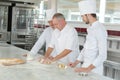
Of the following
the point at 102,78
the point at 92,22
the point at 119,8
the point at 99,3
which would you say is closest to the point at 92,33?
the point at 92,22

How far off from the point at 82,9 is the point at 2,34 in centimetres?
371

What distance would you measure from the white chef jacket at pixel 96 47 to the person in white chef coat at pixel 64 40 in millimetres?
231

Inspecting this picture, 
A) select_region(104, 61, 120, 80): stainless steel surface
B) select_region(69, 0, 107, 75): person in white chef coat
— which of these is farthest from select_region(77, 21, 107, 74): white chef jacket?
select_region(104, 61, 120, 80): stainless steel surface

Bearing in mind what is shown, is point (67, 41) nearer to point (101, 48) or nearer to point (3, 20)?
point (101, 48)

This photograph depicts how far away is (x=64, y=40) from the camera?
111 inches

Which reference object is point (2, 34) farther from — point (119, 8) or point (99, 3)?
point (119, 8)

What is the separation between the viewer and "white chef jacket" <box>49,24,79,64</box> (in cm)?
269

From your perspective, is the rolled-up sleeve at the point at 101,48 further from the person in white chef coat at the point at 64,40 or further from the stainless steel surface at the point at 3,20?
the stainless steel surface at the point at 3,20

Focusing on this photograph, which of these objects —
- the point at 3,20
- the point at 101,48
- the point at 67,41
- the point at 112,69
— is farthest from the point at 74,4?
the point at 101,48

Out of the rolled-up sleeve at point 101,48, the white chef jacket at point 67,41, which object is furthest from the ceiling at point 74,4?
the rolled-up sleeve at point 101,48

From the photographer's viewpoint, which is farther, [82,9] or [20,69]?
[82,9]

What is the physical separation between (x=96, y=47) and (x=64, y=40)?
0.60 metres

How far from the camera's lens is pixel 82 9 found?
2.40 metres

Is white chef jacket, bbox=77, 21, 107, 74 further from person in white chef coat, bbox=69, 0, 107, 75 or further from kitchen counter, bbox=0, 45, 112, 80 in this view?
kitchen counter, bbox=0, 45, 112, 80
